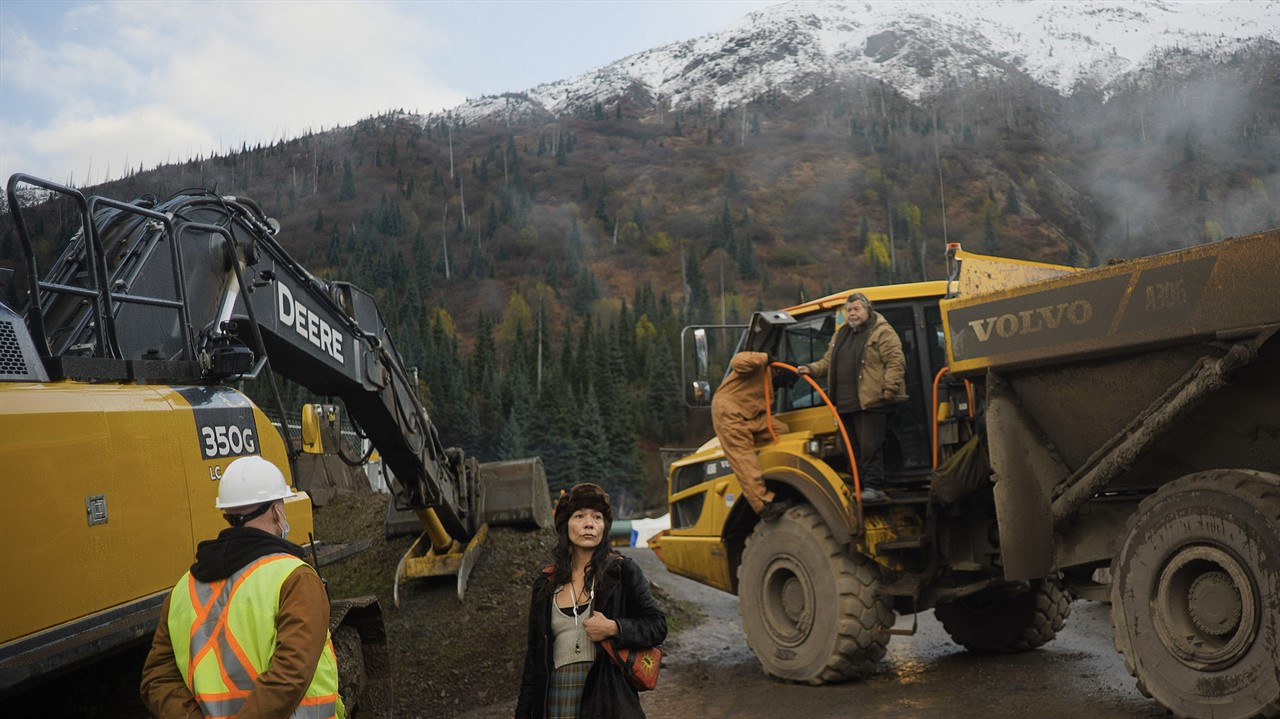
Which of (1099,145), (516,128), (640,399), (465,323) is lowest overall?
(640,399)

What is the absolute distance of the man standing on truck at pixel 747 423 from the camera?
27.7 feet

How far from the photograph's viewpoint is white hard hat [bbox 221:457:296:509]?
11.7 feet

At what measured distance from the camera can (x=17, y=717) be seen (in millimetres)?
4672

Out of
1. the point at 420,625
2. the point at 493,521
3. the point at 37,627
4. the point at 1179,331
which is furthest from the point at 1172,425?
the point at 493,521

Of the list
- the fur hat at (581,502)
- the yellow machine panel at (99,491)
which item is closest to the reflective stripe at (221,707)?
the yellow machine panel at (99,491)

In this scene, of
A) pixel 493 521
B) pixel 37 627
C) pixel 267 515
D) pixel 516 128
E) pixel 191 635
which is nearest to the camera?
pixel 191 635

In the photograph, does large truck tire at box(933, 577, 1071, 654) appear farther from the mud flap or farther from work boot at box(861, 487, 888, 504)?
the mud flap

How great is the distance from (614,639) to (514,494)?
28.9 ft

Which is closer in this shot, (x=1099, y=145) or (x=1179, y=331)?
(x=1179, y=331)

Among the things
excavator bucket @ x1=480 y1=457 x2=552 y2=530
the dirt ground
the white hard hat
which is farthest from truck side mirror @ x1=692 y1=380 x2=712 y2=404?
the white hard hat

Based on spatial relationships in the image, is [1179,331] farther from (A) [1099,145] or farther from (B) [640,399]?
(A) [1099,145]

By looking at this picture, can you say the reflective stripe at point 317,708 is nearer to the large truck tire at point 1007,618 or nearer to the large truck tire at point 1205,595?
the large truck tire at point 1205,595

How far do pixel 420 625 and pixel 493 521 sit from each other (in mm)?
2369

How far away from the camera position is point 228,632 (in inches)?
132
